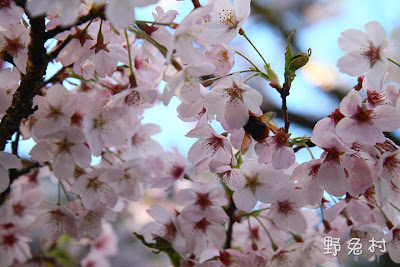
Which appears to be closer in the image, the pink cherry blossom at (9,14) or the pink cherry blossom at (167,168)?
the pink cherry blossom at (9,14)

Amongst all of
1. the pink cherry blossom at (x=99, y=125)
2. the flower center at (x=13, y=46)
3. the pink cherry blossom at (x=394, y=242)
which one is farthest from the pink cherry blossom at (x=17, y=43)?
the pink cherry blossom at (x=394, y=242)

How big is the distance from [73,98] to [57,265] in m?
0.77

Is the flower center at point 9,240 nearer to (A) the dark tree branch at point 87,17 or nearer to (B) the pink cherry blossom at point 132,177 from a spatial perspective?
(B) the pink cherry blossom at point 132,177

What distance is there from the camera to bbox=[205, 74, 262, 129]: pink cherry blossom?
0.92 metres

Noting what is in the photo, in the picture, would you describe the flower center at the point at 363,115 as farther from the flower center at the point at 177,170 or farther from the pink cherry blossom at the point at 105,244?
the pink cherry blossom at the point at 105,244

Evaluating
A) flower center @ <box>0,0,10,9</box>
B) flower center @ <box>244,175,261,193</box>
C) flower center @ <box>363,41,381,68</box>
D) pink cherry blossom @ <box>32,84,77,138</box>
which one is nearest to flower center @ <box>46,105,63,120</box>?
A: pink cherry blossom @ <box>32,84,77,138</box>

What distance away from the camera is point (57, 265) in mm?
1562

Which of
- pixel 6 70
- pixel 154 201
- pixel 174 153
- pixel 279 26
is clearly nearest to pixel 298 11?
pixel 279 26

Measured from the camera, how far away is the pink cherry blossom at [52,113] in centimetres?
100

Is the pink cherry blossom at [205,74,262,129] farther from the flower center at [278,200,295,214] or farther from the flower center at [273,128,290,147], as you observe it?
the flower center at [278,200,295,214]

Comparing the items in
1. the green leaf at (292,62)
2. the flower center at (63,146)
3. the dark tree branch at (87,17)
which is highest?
the green leaf at (292,62)

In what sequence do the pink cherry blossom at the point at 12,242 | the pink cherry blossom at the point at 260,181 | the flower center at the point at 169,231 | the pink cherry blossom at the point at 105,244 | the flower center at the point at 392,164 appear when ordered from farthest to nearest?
1. the pink cherry blossom at the point at 105,244
2. the pink cherry blossom at the point at 12,242
3. the flower center at the point at 169,231
4. the pink cherry blossom at the point at 260,181
5. the flower center at the point at 392,164

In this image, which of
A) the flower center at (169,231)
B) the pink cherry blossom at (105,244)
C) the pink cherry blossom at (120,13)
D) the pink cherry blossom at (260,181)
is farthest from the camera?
the pink cherry blossom at (105,244)

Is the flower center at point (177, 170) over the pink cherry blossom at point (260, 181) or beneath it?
over
